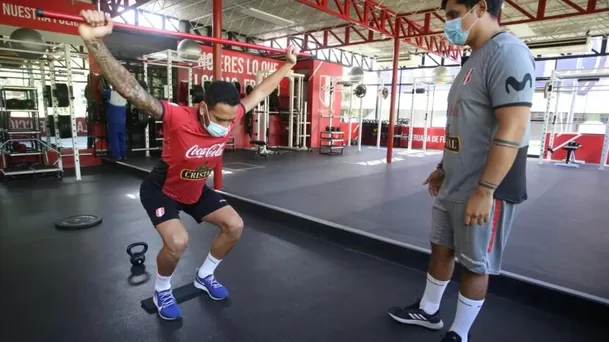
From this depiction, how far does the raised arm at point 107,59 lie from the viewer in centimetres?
137

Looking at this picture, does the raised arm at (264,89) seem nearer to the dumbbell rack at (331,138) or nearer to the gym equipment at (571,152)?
the dumbbell rack at (331,138)

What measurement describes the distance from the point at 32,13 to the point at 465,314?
7.58 meters

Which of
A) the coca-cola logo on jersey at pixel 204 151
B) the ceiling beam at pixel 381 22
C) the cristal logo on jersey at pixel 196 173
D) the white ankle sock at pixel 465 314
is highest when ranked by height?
the ceiling beam at pixel 381 22

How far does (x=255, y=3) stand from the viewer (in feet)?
28.9

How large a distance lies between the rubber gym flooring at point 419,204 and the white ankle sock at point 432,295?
0.75 m

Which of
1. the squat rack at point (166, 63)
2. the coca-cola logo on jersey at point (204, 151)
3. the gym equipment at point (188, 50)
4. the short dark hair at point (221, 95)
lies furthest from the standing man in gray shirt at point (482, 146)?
the gym equipment at point (188, 50)

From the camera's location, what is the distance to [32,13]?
5832 millimetres

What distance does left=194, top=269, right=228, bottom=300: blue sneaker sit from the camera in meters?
1.92

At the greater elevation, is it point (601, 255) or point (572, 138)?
point (572, 138)

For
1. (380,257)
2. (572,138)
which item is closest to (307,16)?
(572,138)

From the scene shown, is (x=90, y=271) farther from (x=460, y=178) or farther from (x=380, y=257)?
(x=460, y=178)

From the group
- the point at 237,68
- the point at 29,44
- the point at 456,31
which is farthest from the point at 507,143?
the point at 237,68

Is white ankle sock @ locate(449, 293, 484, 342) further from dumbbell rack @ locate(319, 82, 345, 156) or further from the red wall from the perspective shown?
the red wall

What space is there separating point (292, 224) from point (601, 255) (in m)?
2.34
